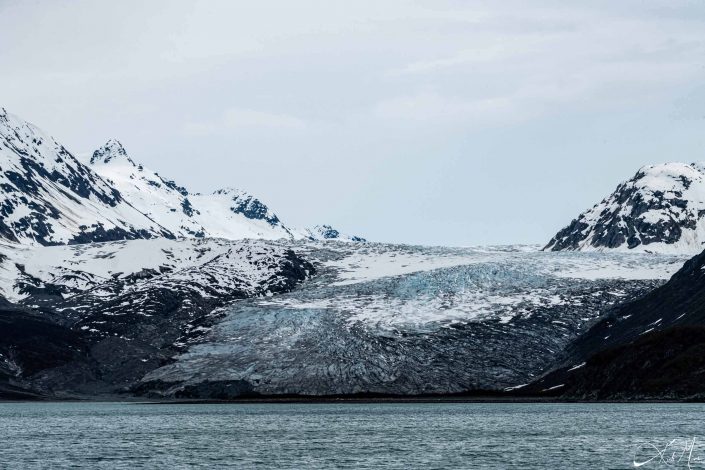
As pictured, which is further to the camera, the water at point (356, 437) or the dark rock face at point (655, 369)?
the dark rock face at point (655, 369)

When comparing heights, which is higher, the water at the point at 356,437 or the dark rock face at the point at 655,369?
the dark rock face at the point at 655,369

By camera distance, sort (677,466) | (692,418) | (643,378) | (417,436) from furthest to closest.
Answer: (643,378) < (692,418) < (417,436) < (677,466)

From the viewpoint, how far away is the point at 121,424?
152 m

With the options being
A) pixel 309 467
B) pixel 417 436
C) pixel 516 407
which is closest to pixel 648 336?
pixel 516 407

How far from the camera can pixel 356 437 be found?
405 ft

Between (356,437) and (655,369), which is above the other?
(655,369)

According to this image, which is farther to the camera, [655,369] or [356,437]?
[655,369]

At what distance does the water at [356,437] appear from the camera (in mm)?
97500

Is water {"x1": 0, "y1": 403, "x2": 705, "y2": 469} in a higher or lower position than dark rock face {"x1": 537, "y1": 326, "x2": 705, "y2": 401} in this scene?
lower

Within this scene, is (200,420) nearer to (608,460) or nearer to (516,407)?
(516,407)

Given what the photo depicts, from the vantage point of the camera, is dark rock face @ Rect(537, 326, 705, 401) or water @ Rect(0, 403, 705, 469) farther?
dark rock face @ Rect(537, 326, 705, 401)

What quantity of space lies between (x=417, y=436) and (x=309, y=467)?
3059cm

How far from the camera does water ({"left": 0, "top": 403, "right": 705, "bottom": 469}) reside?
320ft

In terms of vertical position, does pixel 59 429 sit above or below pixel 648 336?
below
